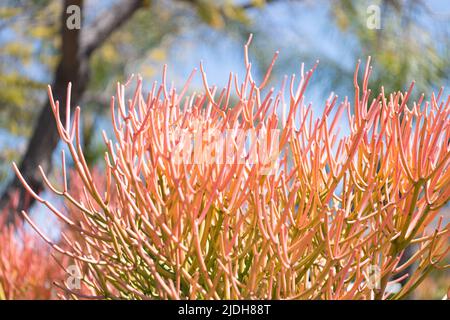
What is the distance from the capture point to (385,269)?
1.11 meters

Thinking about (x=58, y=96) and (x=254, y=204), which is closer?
(x=254, y=204)

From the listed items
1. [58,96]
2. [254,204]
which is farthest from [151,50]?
[254,204]

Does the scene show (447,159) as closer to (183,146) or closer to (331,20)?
(183,146)

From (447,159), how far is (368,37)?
5.60 m

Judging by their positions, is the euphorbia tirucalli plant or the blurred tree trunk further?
the blurred tree trunk

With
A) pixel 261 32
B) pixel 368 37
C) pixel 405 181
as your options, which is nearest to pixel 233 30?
pixel 261 32

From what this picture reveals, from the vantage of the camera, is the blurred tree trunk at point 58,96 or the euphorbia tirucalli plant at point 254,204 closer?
the euphorbia tirucalli plant at point 254,204

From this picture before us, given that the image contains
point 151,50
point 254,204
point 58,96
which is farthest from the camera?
point 151,50

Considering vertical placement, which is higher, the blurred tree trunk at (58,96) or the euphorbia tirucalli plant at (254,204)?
the blurred tree trunk at (58,96)

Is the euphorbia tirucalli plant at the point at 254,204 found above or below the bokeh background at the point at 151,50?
below

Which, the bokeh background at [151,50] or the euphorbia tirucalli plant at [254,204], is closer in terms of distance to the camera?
the euphorbia tirucalli plant at [254,204]

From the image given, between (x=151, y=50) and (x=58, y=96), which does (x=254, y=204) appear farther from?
(x=151, y=50)

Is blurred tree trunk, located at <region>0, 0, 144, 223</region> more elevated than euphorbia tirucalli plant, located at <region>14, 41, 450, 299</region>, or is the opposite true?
blurred tree trunk, located at <region>0, 0, 144, 223</region>

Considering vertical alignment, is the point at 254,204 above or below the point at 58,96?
below
